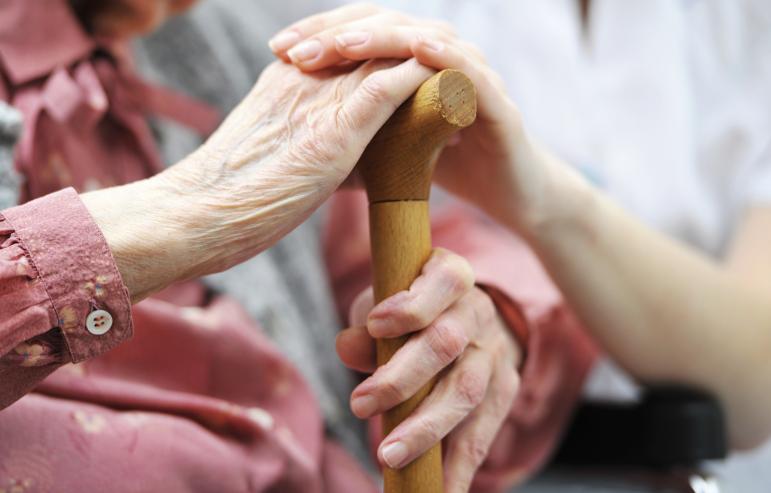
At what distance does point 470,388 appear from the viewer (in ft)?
1.62

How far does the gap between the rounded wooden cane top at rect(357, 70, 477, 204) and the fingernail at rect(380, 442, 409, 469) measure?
150 mm

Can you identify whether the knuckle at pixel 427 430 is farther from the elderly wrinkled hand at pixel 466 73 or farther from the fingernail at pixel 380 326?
the elderly wrinkled hand at pixel 466 73

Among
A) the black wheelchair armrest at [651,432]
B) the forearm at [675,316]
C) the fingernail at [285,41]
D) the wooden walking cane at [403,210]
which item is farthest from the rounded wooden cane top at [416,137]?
the black wheelchair armrest at [651,432]

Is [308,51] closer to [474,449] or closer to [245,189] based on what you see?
[245,189]

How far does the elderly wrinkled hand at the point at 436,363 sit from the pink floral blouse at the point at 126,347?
101 mm

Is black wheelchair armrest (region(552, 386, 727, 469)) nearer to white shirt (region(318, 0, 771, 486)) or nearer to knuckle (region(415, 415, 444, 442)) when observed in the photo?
white shirt (region(318, 0, 771, 486))

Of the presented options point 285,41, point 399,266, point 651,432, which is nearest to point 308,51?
point 285,41

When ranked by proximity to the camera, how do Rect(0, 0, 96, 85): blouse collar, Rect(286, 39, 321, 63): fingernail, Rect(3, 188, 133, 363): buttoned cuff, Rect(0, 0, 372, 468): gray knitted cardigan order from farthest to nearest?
1. Rect(0, 0, 372, 468): gray knitted cardigan
2. Rect(0, 0, 96, 85): blouse collar
3. Rect(286, 39, 321, 63): fingernail
4. Rect(3, 188, 133, 363): buttoned cuff

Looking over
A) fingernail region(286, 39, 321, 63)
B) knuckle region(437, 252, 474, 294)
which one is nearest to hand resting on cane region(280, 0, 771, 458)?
fingernail region(286, 39, 321, 63)

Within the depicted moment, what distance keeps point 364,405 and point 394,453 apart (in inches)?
1.3

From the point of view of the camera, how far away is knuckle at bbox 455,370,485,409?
1.61 ft

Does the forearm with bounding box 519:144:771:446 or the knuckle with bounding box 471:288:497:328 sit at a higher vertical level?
the knuckle with bounding box 471:288:497:328

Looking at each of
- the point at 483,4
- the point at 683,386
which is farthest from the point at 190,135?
the point at 683,386

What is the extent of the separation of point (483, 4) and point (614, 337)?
1.58ft
